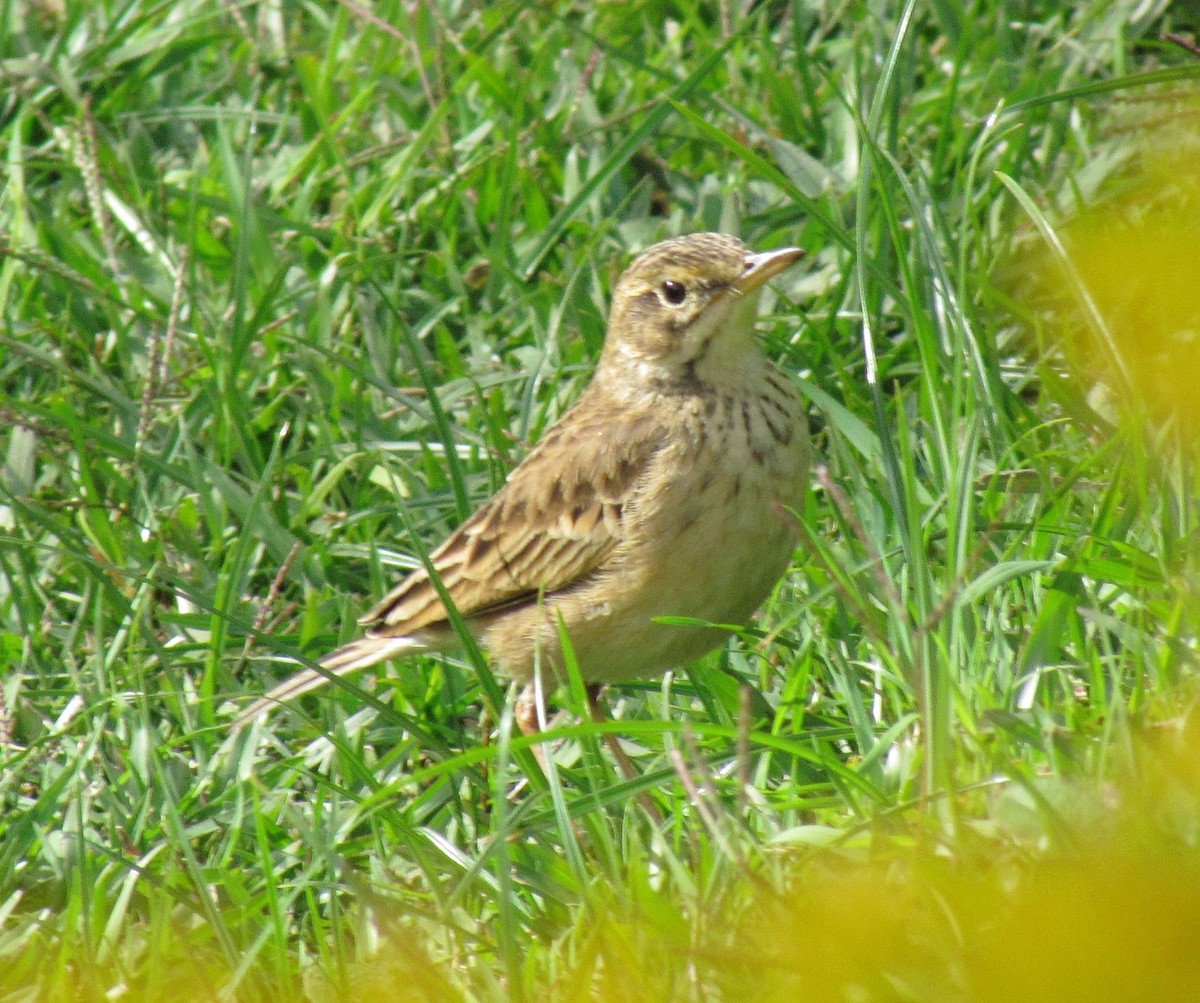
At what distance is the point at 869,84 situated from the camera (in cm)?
765

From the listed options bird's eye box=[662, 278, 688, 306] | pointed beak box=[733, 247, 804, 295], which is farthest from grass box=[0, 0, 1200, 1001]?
bird's eye box=[662, 278, 688, 306]

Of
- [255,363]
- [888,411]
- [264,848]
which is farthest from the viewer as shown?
[255,363]

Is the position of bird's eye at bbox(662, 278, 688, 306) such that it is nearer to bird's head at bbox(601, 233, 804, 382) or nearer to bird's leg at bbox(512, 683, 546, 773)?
bird's head at bbox(601, 233, 804, 382)

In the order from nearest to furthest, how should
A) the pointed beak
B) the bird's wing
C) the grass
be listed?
the grass, the pointed beak, the bird's wing

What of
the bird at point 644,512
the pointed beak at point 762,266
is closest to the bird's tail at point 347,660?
the bird at point 644,512

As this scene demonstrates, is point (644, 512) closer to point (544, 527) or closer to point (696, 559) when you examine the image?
point (696, 559)

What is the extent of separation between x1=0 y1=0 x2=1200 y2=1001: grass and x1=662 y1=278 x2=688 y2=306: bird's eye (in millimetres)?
449

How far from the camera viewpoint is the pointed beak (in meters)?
5.50

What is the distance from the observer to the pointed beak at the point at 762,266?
18.0 feet

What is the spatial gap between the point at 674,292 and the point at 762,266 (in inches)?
13.1

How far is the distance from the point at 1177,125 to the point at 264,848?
147 inches

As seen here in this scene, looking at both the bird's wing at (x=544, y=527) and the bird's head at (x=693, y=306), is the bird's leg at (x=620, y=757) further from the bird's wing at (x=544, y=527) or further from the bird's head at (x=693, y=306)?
the bird's head at (x=693, y=306)

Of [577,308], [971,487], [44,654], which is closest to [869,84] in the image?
[577,308]

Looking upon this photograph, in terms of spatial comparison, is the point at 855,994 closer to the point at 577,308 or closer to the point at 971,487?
the point at 971,487
